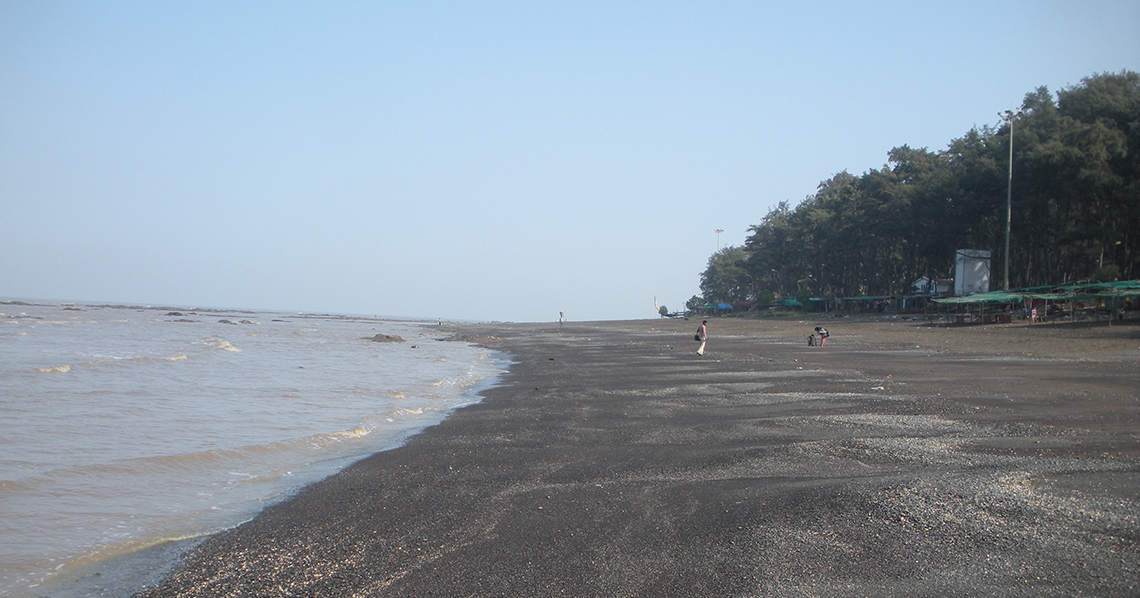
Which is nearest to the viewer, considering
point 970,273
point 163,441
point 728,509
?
point 728,509

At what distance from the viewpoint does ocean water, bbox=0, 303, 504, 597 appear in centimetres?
626

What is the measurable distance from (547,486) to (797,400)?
7770 mm

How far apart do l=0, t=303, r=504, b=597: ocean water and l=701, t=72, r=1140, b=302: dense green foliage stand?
40.5 meters

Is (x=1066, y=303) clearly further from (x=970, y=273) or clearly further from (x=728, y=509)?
(x=728, y=509)

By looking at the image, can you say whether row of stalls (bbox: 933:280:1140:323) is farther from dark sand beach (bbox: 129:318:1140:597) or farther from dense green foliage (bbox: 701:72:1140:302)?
dark sand beach (bbox: 129:318:1140:597)

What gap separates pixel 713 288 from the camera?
12494cm

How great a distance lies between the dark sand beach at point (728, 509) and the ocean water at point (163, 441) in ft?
2.98

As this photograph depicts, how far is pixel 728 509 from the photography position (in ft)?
20.3

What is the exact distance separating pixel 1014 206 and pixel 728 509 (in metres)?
52.5

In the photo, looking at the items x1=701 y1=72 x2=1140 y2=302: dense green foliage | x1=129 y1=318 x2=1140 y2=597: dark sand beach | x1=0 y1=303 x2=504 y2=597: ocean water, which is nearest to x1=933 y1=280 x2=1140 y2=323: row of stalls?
x1=701 y1=72 x2=1140 y2=302: dense green foliage

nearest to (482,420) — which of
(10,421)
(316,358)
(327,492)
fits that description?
(327,492)

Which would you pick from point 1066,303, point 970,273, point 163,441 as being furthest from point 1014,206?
point 163,441

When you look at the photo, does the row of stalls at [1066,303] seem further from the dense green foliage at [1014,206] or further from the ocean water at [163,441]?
the ocean water at [163,441]

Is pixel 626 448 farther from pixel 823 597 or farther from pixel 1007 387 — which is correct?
pixel 1007 387
